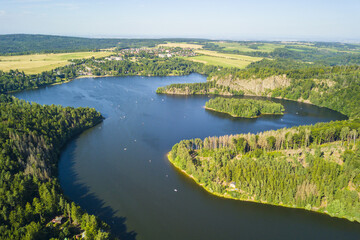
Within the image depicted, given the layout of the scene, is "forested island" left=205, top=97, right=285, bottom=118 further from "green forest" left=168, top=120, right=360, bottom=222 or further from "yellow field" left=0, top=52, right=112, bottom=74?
"yellow field" left=0, top=52, right=112, bottom=74

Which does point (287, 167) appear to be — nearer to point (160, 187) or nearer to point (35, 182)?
point (160, 187)

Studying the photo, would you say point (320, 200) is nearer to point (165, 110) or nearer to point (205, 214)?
point (205, 214)

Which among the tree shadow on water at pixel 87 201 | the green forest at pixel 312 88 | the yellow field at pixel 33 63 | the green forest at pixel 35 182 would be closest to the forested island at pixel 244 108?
the green forest at pixel 312 88

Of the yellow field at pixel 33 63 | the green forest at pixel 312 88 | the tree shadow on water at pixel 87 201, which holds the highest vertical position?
the yellow field at pixel 33 63

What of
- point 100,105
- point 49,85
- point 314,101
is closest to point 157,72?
point 49,85

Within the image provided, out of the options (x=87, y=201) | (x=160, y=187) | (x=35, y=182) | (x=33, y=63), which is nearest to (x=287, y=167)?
(x=160, y=187)

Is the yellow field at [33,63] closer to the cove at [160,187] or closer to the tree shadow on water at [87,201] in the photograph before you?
the cove at [160,187]
